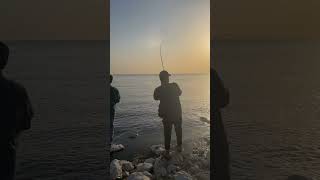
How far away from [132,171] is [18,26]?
921 millimetres

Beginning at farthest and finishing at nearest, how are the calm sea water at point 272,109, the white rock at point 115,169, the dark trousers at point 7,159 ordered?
the calm sea water at point 272,109, the white rock at point 115,169, the dark trousers at point 7,159

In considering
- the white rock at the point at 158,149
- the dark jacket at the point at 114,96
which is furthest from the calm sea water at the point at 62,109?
the white rock at the point at 158,149

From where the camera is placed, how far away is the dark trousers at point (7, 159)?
1.43m

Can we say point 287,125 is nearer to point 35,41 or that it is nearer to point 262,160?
point 262,160

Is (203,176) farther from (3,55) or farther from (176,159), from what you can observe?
(3,55)

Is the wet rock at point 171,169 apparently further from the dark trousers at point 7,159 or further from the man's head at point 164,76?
the dark trousers at point 7,159

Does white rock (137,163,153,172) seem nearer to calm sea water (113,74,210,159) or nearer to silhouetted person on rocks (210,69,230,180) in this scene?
calm sea water (113,74,210,159)

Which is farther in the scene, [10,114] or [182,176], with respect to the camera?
[182,176]

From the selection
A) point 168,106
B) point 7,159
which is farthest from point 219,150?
point 7,159

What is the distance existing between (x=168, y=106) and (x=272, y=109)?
612 mm

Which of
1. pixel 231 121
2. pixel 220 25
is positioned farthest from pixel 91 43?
pixel 231 121

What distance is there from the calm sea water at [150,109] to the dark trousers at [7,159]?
1.61ft

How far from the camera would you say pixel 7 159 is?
1.43 metres

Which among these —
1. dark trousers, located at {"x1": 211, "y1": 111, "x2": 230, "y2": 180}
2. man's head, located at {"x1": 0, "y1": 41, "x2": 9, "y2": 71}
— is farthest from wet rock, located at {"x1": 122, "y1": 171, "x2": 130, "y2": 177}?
man's head, located at {"x1": 0, "y1": 41, "x2": 9, "y2": 71}
